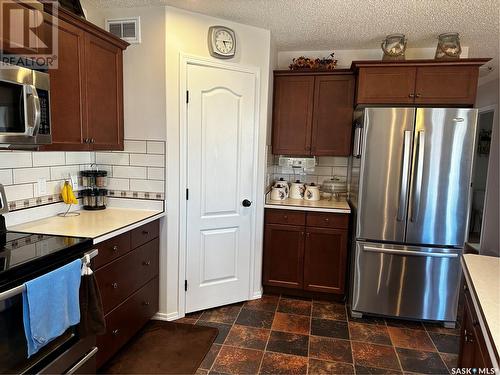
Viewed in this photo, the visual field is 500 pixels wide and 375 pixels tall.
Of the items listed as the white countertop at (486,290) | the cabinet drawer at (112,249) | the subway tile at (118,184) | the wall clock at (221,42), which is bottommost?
the cabinet drawer at (112,249)

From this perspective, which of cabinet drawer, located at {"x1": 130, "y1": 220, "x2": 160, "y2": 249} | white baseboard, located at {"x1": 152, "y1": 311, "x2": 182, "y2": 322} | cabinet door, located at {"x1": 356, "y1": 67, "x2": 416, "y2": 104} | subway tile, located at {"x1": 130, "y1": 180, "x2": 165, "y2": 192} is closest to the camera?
cabinet drawer, located at {"x1": 130, "y1": 220, "x2": 160, "y2": 249}

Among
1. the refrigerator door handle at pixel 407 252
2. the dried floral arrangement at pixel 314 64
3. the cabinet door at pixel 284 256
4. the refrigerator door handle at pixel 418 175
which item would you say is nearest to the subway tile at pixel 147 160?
the cabinet door at pixel 284 256

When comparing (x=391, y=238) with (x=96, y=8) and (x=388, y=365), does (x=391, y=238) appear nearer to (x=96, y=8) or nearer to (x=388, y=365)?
(x=388, y=365)

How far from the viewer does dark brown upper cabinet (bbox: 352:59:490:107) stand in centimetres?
283

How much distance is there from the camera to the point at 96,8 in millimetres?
2639

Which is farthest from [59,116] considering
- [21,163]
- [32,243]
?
[32,243]

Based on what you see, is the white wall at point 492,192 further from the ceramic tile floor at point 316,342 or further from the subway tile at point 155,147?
the subway tile at point 155,147

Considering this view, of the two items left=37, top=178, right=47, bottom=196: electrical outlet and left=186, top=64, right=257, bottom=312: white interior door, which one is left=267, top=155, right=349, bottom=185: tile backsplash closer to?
left=186, top=64, right=257, bottom=312: white interior door

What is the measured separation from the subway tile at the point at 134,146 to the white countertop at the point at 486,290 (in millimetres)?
2283

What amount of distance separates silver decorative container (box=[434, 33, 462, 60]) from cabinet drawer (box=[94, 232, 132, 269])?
116 inches

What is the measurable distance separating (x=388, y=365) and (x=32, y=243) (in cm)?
233

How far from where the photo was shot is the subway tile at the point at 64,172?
242cm

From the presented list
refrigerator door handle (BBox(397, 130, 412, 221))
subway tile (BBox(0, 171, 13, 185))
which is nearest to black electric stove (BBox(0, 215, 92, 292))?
subway tile (BBox(0, 171, 13, 185))

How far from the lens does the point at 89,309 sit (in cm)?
177
